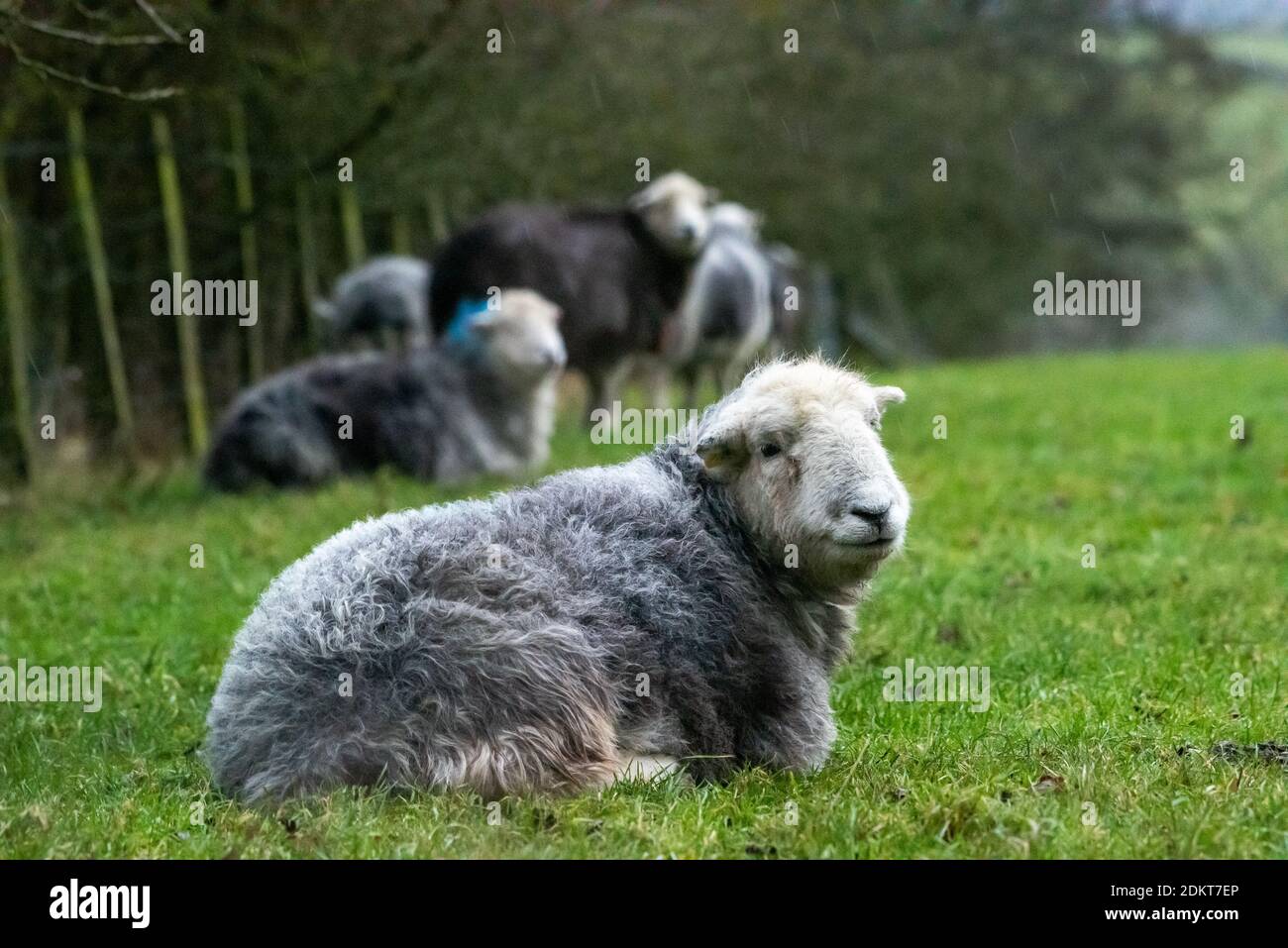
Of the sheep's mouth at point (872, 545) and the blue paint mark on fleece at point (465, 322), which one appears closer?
the sheep's mouth at point (872, 545)

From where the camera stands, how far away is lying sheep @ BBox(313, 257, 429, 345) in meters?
17.2

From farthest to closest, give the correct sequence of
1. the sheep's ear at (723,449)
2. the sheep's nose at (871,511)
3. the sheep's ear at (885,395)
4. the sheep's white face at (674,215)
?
the sheep's white face at (674,215)
the sheep's ear at (885,395)
the sheep's ear at (723,449)
the sheep's nose at (871,511)

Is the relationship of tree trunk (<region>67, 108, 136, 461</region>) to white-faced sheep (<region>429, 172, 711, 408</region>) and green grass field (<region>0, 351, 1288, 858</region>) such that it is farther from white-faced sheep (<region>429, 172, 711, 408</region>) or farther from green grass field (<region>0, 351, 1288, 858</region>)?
white-faced sheep (<region>429, 172, 711, 408</region>)

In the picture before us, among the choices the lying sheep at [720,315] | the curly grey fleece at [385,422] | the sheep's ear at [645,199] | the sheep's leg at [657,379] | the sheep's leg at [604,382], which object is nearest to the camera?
the curly grey fleece at [385,422]

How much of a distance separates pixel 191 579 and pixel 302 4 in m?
6.40

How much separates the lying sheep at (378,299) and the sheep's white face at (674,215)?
7.32 ft

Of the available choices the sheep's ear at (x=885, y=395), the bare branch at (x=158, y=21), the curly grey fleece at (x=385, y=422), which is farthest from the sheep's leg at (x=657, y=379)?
the sheep's ear at (x=885, y=395)

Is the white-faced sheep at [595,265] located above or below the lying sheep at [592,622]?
above

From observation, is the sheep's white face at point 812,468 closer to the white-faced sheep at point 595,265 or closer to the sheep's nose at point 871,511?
the sheep's nose at point 871,511

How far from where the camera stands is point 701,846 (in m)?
4.89

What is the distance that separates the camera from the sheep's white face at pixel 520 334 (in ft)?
46.6

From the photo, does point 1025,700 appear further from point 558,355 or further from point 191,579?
point 558,355

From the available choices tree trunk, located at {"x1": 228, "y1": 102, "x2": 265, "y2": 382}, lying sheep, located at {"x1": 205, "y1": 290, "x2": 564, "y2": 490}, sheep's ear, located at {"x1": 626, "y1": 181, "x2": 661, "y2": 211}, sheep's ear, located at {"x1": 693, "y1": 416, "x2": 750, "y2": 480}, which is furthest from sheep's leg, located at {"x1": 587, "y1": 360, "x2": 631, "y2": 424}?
sheep's ear, located at {"x1": 693, "y1": 416, "x2": 750, "y2": 480}

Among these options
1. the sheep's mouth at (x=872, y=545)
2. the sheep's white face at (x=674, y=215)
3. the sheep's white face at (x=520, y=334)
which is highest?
the sheep's white face at (x=674, y=215)
